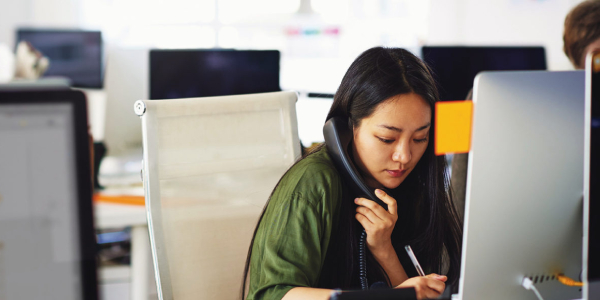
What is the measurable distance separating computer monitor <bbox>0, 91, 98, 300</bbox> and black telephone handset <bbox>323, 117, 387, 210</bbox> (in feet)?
2.05

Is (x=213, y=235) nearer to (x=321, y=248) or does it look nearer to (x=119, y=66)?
(x=321, y=248)

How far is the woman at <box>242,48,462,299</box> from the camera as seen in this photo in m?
0.94

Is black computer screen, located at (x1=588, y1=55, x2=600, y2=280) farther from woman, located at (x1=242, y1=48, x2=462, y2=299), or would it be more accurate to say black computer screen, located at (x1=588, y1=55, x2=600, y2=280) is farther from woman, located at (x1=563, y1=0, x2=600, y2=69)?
woman, located at (x1=563, y1=0, x2=600, y2=69)

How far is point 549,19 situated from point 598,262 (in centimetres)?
319

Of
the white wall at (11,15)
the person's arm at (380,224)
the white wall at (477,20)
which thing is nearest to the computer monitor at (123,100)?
the person's arm at (380,224)

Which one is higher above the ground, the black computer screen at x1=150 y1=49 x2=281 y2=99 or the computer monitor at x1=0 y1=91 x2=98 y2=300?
the black computer screen at x1=150 y1=49 x2=281 y2=99

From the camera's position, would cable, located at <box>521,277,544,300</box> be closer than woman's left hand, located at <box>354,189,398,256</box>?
Yes

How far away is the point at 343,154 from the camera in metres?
1.07

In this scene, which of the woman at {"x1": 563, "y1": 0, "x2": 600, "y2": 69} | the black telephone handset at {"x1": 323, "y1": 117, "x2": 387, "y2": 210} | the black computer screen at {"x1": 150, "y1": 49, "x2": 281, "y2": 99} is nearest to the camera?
the black telephone handset at {"x1": 323, "y1": 117, "x2": 387, "y2": 210}

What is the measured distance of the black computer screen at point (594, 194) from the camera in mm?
684

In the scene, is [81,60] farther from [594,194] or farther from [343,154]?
[594,194]

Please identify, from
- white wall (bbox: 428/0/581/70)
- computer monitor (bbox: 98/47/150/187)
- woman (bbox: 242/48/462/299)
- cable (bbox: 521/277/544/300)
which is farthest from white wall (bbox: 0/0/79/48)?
cable (bbox: 521/277/544/300)

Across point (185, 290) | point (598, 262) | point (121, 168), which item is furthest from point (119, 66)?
point (598, 262)

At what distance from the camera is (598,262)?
0.69m
